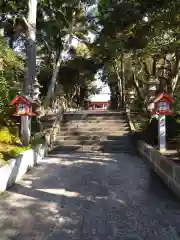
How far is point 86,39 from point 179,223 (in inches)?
704

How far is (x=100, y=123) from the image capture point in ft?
47.2

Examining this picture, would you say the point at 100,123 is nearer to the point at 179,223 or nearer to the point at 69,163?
Result: the point at 69,163

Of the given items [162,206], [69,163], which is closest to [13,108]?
[69,163]

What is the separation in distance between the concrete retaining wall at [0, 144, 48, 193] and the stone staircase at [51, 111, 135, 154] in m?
2.76

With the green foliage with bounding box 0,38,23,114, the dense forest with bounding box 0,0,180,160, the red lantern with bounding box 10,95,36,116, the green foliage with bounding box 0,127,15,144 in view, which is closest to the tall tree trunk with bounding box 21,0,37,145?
the dense forest with bounding box 0,0,180,160

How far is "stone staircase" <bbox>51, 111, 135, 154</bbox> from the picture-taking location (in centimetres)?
1179

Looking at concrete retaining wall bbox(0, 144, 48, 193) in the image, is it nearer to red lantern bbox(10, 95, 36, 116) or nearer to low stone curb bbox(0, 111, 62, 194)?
low stone curb bbox(0, 111, 62, 194)

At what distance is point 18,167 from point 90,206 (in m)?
2.69

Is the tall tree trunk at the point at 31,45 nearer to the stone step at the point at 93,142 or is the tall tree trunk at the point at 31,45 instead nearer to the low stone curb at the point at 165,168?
the stone step at the point at 93,142

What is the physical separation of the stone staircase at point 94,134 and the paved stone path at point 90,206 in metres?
3.74

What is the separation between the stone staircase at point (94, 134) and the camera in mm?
11789

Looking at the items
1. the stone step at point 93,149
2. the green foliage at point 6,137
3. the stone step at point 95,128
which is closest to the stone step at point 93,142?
the stone step at point 93,149

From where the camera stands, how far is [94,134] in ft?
43.0

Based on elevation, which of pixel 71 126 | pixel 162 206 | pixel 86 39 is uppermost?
pixel 86 39
